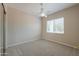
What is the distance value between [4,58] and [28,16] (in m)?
4.41

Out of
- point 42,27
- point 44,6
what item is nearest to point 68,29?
point 42,27

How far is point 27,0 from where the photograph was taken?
1021 millimetres

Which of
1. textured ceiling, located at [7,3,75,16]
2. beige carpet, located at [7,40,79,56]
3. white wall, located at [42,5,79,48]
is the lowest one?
beige carpet, located at [7,40,79,56]

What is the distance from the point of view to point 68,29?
4.36m

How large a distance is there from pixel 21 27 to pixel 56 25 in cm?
173

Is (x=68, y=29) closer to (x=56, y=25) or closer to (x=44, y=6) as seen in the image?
(x=56, y=25)

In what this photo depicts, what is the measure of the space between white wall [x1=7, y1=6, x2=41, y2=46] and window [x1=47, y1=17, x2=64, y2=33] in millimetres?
497

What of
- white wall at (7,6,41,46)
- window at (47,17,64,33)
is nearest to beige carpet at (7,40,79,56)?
white wall at (7,6,41,46)

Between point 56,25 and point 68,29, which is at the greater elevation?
point 56,25

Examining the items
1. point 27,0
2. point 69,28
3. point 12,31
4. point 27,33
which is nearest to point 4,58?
point 27,0

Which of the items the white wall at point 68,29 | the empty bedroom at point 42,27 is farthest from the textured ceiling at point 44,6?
the white wall at point 68,29

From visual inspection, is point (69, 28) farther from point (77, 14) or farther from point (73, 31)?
point (77, 14)

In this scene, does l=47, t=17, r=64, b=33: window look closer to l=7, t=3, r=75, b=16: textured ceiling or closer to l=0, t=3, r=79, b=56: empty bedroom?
l=0, t=3, r=79, b=56: empty bedroom

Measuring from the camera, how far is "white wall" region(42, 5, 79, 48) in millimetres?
3936
